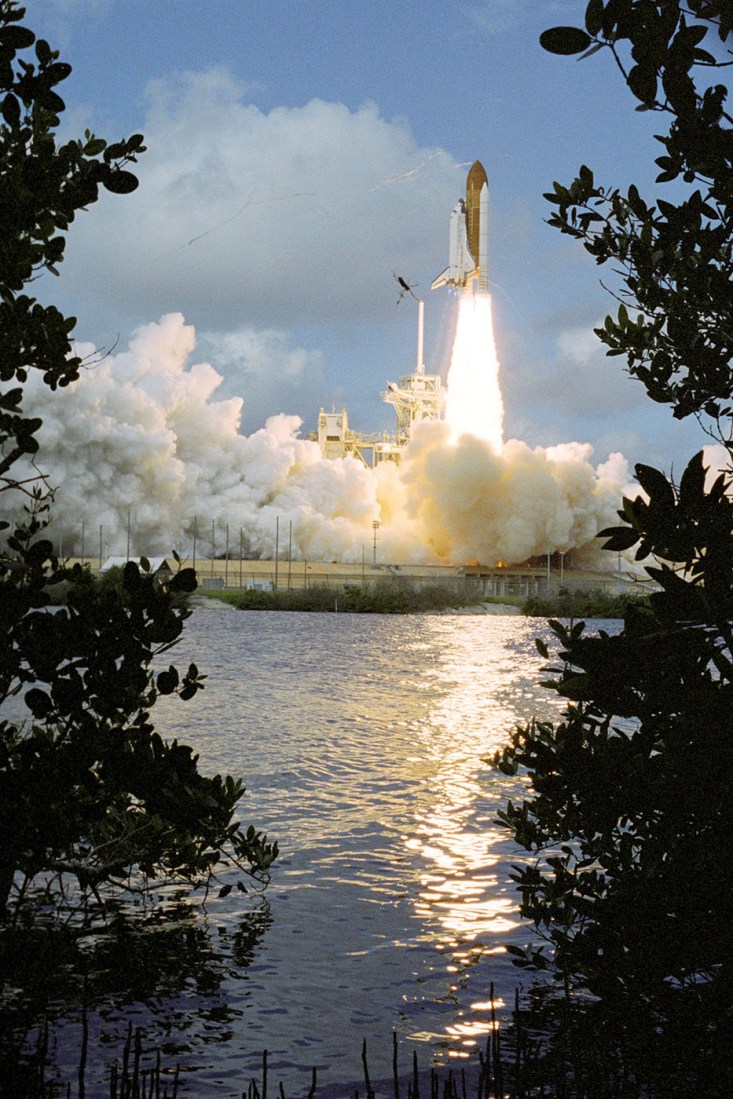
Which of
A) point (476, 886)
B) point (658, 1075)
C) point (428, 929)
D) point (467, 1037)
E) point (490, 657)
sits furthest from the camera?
point (490, 657)

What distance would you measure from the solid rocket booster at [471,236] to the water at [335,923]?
6586 cm

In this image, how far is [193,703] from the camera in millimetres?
26438

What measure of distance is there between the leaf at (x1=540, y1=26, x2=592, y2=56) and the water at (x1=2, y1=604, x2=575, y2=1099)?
5282mm

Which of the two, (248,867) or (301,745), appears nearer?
(248,867)

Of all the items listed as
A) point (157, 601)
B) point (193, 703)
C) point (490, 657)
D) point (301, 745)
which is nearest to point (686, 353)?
point (157, 601)

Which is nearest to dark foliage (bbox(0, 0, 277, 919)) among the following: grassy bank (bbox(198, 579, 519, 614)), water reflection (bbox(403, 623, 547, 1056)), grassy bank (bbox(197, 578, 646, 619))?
water reflection (bbox(403, 623, 547, 1056))

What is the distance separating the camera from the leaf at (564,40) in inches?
116

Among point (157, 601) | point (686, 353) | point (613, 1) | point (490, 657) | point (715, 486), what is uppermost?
point (613, 1)

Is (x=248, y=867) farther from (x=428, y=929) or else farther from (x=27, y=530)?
(x=27, y=530)

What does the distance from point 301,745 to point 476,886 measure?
10033 mm

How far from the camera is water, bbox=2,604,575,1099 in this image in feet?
21.9

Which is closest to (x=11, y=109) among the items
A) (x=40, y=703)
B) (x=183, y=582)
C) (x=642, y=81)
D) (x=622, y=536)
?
(x=183, y=582)

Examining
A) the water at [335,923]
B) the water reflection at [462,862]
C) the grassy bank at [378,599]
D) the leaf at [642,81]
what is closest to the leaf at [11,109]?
the leaf at [642,81]

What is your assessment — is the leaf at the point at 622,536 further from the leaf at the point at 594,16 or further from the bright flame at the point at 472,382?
the bright flame at the point at 472,382
